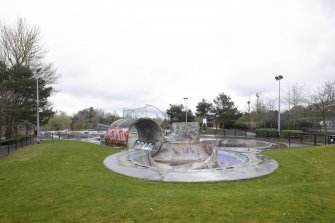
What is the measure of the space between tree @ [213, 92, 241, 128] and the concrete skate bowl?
2908 centimetres

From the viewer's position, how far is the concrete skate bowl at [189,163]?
12.2 meters

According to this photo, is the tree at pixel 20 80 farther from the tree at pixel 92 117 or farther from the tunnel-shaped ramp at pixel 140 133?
the tree at pixel 92 117

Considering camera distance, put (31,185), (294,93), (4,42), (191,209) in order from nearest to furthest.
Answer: (191,209), (31,185), (4,42), (294,93)

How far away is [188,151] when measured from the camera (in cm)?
2228

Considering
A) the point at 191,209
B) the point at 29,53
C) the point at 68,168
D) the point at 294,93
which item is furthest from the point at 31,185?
the point at 294,93

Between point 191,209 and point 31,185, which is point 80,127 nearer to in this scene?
point 31,185

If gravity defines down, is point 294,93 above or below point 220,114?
above

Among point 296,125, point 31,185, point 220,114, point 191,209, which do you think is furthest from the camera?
point 220,114

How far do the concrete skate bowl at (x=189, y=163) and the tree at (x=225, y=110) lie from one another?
95.4 ft

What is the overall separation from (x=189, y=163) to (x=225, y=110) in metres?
40.2

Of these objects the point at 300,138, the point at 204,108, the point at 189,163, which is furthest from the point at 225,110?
the point at 189,163

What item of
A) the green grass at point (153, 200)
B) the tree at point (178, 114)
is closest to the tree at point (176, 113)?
the tree at point (178, 114)

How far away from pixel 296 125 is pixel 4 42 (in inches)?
1861

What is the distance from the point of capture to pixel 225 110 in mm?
59156
